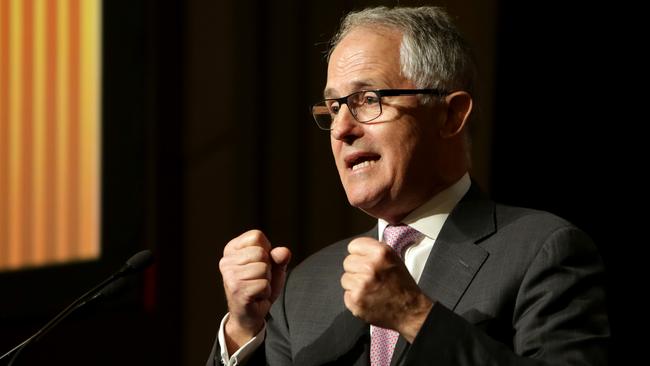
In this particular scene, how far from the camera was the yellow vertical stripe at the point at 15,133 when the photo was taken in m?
2.98

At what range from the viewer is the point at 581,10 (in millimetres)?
3199

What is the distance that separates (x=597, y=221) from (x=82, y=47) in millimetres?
1861

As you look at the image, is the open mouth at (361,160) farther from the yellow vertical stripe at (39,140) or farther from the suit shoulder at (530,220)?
the yellow vertical stripe at (39,140)

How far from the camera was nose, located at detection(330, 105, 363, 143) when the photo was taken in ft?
6.14

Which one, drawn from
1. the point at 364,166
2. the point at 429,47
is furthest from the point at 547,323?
the point at 429,47

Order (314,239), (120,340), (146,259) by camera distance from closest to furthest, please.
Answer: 1. (146,259)
2. (120,340)
3. (314,239)

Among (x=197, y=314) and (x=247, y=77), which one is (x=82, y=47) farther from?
(x=197, y=314)

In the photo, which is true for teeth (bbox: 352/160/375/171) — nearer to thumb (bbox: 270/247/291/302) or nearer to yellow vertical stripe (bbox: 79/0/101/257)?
thumb (bbox: 270/247/291/302)

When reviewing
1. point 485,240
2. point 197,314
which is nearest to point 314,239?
point 197,314

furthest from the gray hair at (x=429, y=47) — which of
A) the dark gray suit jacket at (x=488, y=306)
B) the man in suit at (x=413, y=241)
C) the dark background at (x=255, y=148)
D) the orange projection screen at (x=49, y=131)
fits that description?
the orange projection screen at (x=49, y=131)

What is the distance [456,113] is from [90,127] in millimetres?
1643

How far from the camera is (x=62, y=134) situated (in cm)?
314

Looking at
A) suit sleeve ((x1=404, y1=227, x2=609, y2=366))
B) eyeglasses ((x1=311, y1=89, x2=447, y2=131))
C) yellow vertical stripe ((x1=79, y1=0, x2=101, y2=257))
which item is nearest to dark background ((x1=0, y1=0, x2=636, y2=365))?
yellow vertical stripe ((x1=79, y1=0, x2=101, y2=257))

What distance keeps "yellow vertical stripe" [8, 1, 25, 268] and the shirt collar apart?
1.59 m
